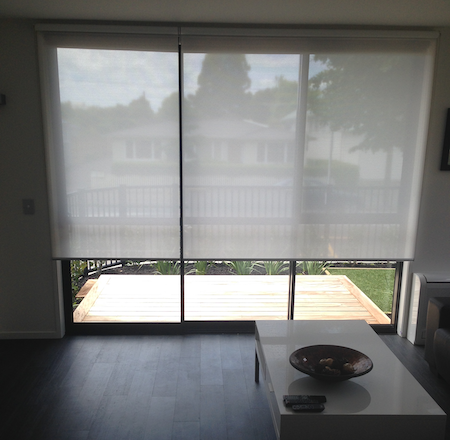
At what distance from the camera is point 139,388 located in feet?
8.92

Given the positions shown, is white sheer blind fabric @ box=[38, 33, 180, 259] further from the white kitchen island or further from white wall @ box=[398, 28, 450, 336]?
white wall @ box=[398, 28, 450, 336]

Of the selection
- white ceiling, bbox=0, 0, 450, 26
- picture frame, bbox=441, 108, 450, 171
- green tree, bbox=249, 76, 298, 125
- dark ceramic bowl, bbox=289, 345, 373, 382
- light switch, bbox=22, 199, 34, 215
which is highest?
white ceiling, bbox=0, 0, 450, 26

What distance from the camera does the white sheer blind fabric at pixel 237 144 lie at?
3.10 metres

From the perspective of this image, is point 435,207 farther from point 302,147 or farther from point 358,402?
point 358,402

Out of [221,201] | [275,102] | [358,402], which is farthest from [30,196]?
[358,402]

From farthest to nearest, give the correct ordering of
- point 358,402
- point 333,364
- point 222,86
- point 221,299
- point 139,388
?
point 221,299 < point 222,86 < point 139,388 < point 333,364 < point 358,402

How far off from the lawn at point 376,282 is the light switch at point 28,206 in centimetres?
274

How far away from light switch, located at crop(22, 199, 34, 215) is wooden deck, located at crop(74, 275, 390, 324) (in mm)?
876

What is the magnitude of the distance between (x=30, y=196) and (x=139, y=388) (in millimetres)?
1815

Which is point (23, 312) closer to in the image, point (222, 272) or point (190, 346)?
point (190, 346)

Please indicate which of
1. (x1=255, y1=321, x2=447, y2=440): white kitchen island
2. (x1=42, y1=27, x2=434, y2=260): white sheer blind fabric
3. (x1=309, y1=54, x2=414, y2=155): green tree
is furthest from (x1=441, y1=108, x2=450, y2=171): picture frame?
(x1=255, y1=321, x2=447, y2=440): white kitchen island

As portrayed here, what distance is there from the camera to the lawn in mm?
3686

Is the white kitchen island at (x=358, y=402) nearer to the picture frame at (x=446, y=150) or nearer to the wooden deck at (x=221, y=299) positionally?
the wooden deck at (x=221, y=299)

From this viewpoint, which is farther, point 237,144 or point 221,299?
point 221,299
